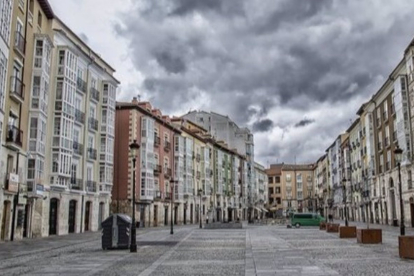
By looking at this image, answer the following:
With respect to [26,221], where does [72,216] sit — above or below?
above

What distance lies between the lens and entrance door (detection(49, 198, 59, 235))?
36588 mm

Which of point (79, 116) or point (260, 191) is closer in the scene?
point (79, 116)

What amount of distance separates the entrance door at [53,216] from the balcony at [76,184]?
248cm

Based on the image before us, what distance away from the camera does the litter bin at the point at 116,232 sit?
71.3 ft

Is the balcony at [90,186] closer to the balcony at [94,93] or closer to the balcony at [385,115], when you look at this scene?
the balcony at [94,93]

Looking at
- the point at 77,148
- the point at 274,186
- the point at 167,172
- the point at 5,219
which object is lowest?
the point at 5,219

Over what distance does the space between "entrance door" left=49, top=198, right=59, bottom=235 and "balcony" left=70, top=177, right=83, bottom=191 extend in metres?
2.48

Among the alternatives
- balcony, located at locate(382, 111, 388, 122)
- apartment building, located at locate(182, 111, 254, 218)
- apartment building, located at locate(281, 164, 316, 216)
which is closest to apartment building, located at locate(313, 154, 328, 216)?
apartment building, located at locate(281, 164, 316, 216)

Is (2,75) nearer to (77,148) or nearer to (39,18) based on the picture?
(39,18)

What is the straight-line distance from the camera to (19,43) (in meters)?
29.3

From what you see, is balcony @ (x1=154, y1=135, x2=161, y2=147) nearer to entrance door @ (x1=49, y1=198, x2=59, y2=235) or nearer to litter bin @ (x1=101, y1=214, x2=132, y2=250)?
entrance door @ (x1=49, y1=198, x2=59, y2=235)

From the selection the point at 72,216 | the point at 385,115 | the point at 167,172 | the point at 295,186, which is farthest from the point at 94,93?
the point at 295,186

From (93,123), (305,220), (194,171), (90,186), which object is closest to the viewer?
(90,186)

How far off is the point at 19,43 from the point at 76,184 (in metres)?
14.7
